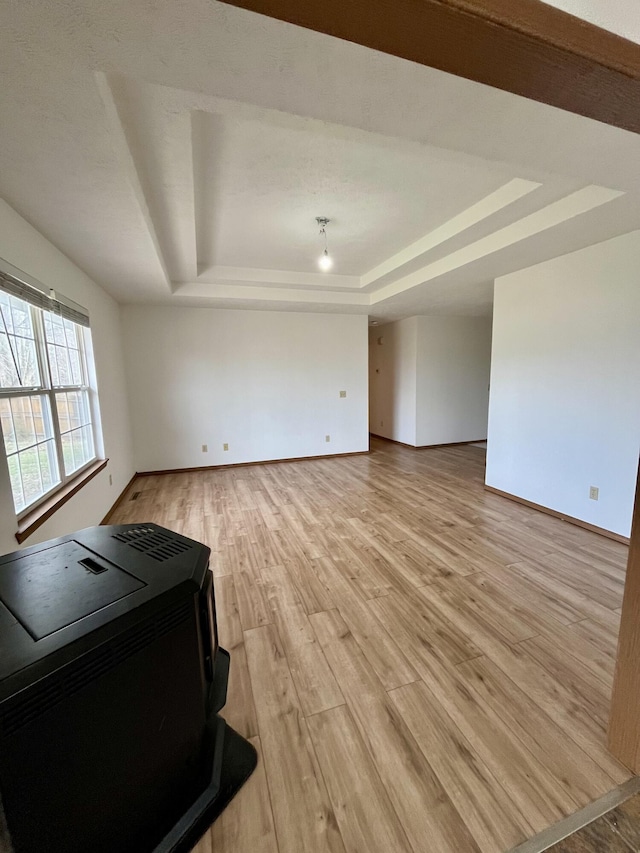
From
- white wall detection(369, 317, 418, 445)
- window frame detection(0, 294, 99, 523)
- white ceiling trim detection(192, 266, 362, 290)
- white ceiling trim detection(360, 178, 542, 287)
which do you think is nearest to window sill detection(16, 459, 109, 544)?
window frame detection(0, 294, 99, 523)

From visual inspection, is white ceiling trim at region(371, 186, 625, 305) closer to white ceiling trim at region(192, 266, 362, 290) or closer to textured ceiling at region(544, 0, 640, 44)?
white ceiling trim at region(192, 266, 362, 290)

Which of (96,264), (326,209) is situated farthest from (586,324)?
(96,264)

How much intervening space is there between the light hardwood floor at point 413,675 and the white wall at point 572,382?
42cm

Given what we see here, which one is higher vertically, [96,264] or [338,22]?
[96,264]

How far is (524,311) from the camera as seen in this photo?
11.2 ft

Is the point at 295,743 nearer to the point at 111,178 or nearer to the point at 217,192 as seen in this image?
the point at 111,178

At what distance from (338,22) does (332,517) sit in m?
3.12

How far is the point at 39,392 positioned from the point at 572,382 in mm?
4104

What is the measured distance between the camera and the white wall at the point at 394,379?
607 cm

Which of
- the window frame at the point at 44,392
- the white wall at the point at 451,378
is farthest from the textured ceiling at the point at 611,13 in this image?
→ the white wall at the point at 451,378

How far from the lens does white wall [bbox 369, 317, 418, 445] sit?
19.9ft

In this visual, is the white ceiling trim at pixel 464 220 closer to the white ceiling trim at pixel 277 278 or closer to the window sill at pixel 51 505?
the white ceiling trim at pixel 277 278

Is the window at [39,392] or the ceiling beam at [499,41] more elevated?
the ceiling beam at [499,41]

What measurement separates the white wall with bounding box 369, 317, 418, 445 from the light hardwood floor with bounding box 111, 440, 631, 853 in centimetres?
322
